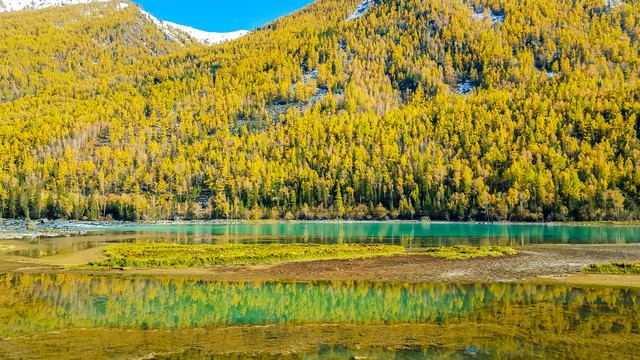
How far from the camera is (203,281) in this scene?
3591 centimetres

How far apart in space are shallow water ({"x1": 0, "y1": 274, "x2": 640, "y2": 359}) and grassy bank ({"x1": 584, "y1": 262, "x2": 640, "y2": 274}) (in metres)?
8.79

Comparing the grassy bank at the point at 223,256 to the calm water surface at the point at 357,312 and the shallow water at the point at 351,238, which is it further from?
the shallow water at the point at 351,238

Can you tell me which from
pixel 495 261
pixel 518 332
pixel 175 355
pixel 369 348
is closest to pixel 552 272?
pixel 495 261

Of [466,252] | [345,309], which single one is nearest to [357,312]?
[345,309]

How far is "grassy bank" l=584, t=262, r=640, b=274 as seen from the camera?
128ft

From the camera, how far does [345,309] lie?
26516 mm

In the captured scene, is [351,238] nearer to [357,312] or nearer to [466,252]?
[466,252]

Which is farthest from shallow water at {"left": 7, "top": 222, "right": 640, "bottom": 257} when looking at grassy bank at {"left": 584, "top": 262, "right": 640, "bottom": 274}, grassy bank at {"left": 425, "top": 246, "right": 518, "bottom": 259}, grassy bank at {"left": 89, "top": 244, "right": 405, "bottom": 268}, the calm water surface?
the calm water surface

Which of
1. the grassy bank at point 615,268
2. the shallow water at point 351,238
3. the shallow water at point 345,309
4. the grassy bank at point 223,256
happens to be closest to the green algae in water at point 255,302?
the shallow water at point 345,309

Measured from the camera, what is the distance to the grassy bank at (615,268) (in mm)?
38938

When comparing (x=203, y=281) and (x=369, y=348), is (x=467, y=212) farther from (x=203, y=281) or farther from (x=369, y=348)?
(x=369, y=348)

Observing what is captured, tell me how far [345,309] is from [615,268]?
95.9 feet

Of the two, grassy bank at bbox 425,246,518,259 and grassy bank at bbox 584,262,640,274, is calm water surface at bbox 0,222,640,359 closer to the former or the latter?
grassy bank at bbox 584,262,640,274

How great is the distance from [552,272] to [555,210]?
116968 millimetres
